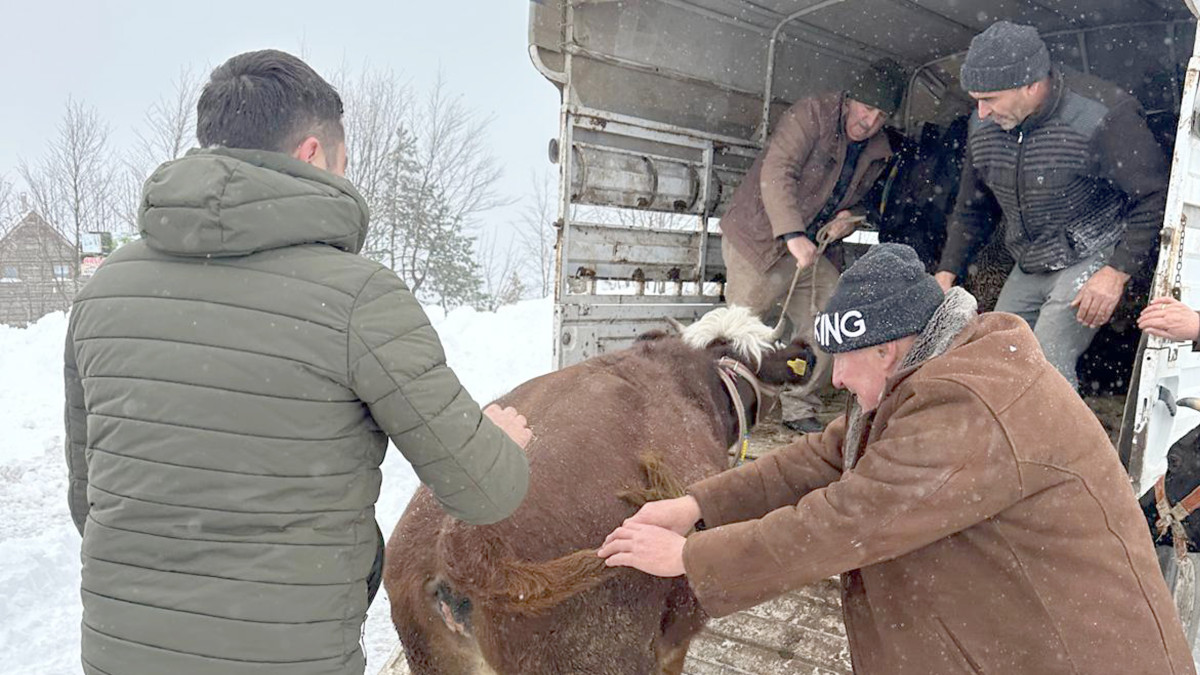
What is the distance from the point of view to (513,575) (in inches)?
83.5

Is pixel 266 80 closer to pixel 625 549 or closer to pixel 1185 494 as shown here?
pixel 625 549

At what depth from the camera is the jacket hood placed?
4.86ft

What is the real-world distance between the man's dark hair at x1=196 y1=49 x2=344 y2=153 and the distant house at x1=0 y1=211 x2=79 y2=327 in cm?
2260

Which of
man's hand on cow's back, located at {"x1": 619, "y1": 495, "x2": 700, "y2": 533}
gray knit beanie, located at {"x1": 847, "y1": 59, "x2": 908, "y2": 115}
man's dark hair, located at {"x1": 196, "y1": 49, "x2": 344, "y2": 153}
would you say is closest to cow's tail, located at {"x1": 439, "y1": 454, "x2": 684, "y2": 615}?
man's hand on cow's back, located at {"x1": 619, "y1": 495, "x2": 700, "y2": 533}

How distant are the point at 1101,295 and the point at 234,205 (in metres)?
3.53

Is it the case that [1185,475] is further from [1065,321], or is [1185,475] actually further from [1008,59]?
[1008,59]

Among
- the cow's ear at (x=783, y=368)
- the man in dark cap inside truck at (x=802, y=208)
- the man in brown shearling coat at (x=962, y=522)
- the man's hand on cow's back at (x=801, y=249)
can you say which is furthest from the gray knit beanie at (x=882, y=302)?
the man's hand on cow's back at (x=801, y=249)

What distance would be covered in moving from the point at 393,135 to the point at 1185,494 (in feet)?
78.4

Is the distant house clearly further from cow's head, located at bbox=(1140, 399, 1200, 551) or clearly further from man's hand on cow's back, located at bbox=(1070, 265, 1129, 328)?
cow's head, located at bbox=(1140, 399, 1200, 551)

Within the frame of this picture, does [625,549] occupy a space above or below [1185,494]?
above

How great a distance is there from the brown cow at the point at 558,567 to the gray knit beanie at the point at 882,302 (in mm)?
900

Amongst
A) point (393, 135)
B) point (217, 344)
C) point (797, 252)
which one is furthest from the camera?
point (393, 135)

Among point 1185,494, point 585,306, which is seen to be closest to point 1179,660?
point 1185,494

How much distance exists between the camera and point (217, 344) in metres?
1.53
